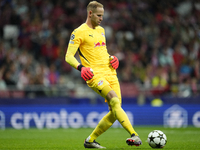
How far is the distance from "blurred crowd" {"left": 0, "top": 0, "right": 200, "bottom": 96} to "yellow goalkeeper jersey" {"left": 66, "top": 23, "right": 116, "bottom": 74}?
7591 millimetres

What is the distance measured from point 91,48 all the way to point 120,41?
35.2 ft

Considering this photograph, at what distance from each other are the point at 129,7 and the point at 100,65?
12748 millimetres

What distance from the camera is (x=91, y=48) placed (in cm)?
645

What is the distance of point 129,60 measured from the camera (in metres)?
15.8

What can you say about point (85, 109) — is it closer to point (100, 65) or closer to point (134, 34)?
point (134, 34)

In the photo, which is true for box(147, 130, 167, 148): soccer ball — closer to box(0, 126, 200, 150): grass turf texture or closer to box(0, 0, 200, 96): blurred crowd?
box(0, 126, 200, 150): grass turf texture

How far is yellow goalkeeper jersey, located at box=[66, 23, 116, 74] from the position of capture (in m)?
6.34

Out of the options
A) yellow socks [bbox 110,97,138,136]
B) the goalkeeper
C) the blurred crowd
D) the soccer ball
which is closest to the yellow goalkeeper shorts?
the goalkeeper

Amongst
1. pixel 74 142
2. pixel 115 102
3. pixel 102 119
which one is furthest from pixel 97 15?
pixel 74 142

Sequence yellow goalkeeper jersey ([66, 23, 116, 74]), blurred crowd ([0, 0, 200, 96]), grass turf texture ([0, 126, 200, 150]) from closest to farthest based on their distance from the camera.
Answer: yellow goalkeeper jersey ([66, 23, 116, 74]) < grass turf texture ([0, 126, 200, 150]) < blurred crowd ([0, 0, 200, 96])

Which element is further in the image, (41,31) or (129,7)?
(129,7)

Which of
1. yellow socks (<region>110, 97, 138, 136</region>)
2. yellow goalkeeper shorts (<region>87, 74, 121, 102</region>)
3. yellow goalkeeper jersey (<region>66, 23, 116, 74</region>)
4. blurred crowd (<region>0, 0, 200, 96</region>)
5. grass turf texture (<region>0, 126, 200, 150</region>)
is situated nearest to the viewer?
yellow socks (<region>110, 97, 138, 136</region>)

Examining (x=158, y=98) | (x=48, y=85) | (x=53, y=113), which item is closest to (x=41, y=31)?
(x=48, y=85)

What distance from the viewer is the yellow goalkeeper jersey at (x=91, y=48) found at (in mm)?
6336
